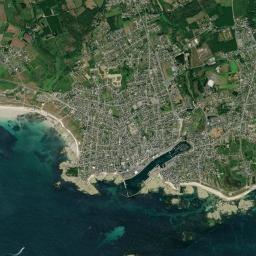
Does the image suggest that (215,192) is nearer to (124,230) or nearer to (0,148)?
(124,230)

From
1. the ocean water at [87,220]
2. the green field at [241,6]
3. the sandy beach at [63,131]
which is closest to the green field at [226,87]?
the green field at [241,6]

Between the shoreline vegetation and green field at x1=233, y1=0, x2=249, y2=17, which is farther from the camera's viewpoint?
the shoreline vegetation

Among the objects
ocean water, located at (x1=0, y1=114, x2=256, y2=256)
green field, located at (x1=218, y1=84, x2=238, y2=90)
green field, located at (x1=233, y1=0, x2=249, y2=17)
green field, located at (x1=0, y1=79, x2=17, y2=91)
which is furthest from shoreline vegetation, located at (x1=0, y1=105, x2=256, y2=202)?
green field, located at (x1=233, y1=0, x2=249, y2=17)

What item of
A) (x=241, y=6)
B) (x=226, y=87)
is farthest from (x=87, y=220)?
(x=241, y=6)

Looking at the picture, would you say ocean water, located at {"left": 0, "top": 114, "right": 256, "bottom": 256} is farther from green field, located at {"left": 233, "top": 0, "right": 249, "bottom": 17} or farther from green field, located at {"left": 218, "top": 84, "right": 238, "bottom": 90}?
green field, located at {"left": 233, "top": 0, "right": 249, "bottom": 17}

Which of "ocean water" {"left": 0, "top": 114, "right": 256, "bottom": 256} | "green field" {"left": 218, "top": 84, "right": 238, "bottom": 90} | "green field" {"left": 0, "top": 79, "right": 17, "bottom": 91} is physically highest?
"green field" {"left": 0, "top": 79, "right": 17, "bottom": 91}

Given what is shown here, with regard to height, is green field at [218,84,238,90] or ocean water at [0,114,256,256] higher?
green field at [218,84,238,90]

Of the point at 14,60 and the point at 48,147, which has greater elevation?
the point at 14,60

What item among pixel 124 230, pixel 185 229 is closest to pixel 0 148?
pixel 124 230

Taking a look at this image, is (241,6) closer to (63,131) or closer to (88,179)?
(63,131)
